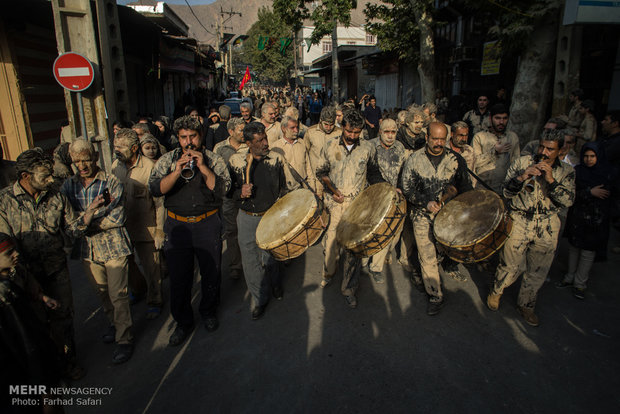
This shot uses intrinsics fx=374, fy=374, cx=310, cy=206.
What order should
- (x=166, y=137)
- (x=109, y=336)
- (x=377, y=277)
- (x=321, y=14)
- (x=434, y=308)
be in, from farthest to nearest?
(x=321, y=14)
(x=166, y=137)
(x=377, y=277)
(x=434, y=308)
(x=109, y=336)

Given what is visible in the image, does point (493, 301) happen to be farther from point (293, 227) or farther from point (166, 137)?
point (166, 137)

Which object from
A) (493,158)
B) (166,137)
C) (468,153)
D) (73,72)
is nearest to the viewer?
(468,153)

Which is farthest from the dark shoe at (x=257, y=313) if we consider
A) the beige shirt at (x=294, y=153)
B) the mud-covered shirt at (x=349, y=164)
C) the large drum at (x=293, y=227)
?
the beige shirt at (x=294, y=153)

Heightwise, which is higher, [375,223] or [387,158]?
[387,158]

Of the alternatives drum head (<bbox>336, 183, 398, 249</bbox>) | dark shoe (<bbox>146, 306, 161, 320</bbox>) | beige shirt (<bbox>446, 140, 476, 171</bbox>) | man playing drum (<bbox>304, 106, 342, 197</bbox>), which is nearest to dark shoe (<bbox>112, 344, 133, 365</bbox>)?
dark shoe (<bbox>146, 306, 161, 320</bbox>)

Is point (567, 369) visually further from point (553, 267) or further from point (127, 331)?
point (127, 331)

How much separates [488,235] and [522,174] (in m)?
0.83

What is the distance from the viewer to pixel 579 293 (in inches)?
177

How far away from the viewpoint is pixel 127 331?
12.1 ft

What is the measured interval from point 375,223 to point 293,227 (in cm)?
78

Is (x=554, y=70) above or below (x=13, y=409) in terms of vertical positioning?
above

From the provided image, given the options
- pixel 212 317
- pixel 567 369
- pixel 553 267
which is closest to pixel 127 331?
pixel 212 317

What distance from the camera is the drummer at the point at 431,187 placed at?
13.8 feet

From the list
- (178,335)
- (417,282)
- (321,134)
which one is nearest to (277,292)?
(178,335)
